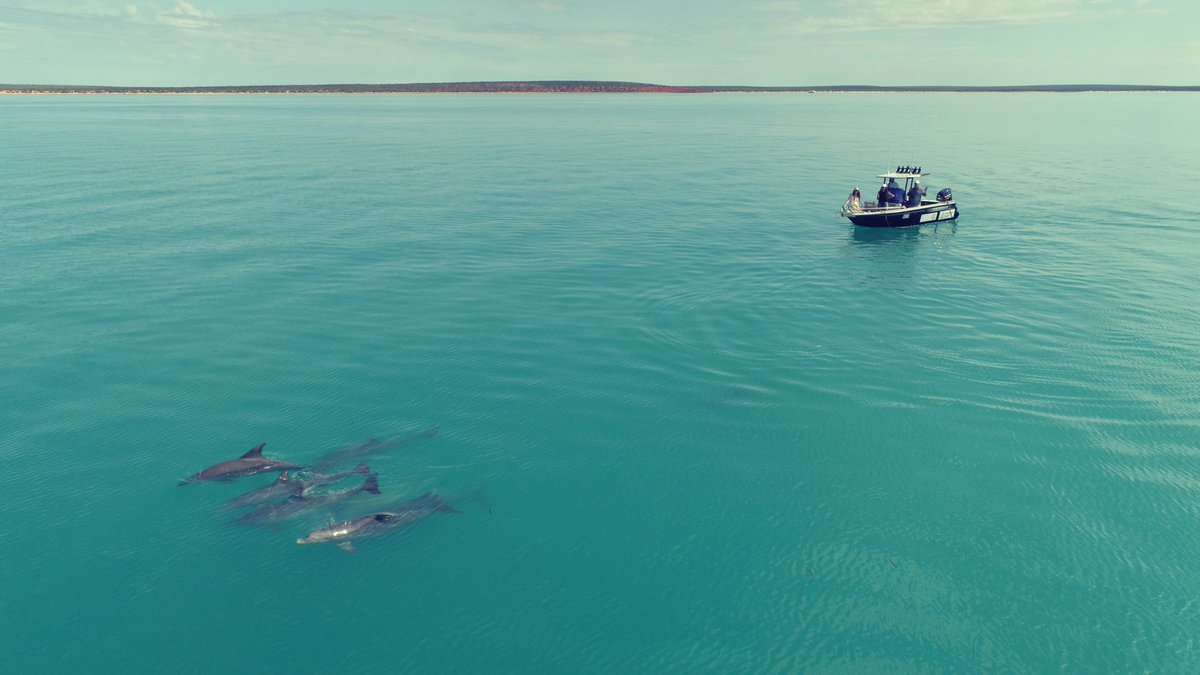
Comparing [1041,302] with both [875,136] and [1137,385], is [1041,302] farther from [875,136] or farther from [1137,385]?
[875,136]

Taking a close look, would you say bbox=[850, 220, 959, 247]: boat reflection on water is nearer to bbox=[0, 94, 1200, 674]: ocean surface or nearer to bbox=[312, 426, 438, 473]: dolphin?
bbox=[0, 94, 1200, 674]: ocean surface

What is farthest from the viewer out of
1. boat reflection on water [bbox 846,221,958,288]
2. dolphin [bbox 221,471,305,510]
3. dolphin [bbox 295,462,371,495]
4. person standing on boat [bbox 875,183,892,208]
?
person standing on boat [bbox 875,183,892,208]

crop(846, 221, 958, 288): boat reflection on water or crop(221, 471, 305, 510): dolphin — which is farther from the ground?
crop(846, 221, 958, 288): boat reflection on water

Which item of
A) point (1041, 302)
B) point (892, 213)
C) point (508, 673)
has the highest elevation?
point (892, 213)

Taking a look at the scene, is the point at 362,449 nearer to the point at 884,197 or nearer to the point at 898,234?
the point at 898,234

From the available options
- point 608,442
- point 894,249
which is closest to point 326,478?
point 608,442

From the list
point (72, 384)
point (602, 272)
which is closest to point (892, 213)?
point (602, 272)

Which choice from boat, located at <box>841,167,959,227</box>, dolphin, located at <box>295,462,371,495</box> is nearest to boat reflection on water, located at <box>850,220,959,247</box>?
boat, located at <box>841,167,959,227</box>
